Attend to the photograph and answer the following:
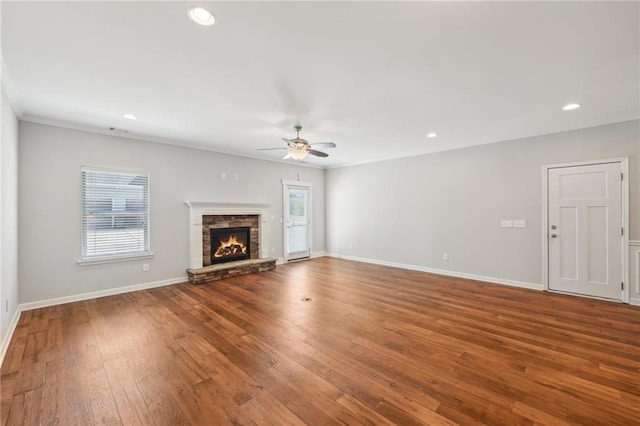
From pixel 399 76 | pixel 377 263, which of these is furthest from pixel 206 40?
pixel 377 263

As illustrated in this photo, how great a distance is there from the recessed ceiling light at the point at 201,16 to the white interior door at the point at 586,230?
5.42 m

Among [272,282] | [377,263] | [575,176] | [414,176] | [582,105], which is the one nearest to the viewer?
[582,105]

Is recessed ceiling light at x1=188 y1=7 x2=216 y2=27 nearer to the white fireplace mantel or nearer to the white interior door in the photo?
the white fireplace mantel

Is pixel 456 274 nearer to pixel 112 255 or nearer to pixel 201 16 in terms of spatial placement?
pixel 201 16

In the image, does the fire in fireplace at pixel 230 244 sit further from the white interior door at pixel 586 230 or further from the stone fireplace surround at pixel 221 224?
the white interior door at pixel 586 230

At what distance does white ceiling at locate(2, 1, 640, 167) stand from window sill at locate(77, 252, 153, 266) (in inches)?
82.8

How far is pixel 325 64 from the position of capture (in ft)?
8.02

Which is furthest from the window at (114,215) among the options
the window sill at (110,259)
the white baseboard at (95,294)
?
the white baseboard at (95,294)

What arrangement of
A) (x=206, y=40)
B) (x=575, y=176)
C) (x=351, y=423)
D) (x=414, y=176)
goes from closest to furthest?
1. (x=351, y=423)
2. (x=206, y=40)
3. (x=575, y=176)
4. (x=414, y=176)

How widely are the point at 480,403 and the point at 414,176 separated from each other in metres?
4.98

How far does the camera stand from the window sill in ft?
13.9

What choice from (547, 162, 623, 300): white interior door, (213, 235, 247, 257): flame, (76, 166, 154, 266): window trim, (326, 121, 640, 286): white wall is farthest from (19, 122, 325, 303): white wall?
(547, 162, 623, 300): white interior door

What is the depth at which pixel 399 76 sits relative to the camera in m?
2.66

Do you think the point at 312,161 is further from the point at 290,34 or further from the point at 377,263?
the point at 290,34
